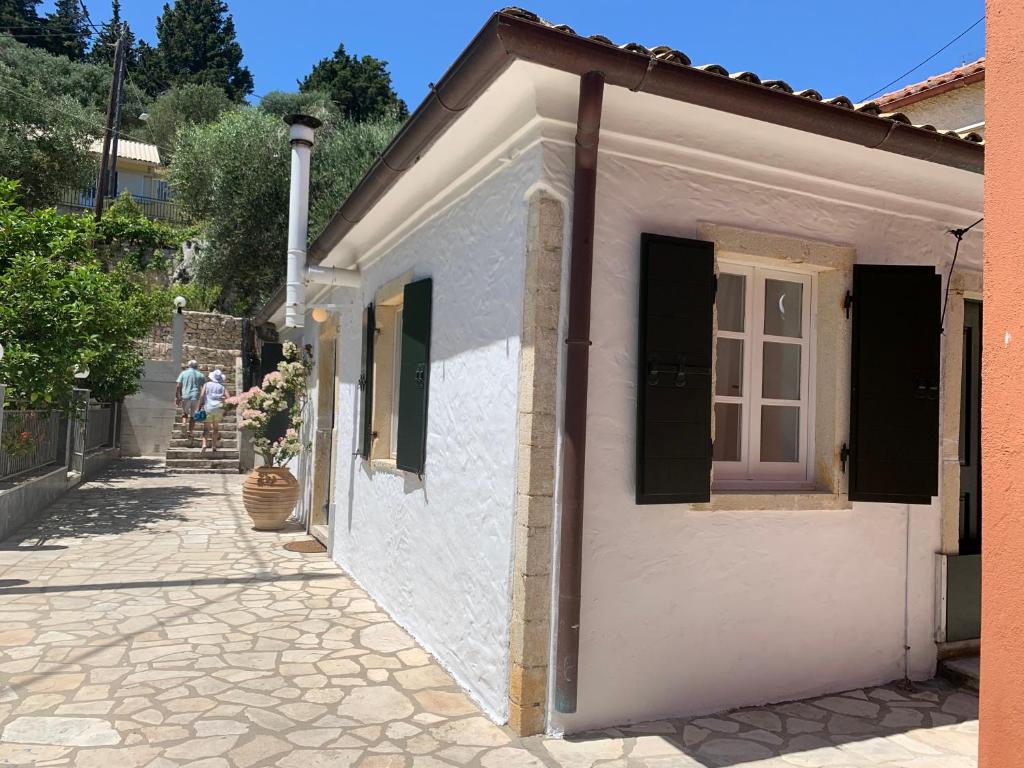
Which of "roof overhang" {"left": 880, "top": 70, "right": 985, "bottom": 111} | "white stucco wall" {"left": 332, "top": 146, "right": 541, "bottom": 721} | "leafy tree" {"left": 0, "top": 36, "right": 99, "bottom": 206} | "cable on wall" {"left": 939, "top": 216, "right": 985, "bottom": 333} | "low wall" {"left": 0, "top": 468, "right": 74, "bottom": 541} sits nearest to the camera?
"white stucco wall" {"left": 332, "top": 146, "right": 541, "bottom": 721}

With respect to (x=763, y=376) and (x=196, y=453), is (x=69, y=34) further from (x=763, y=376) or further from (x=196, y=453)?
(x=763, y=376)

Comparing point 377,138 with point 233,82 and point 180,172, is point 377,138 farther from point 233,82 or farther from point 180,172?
point 233,82

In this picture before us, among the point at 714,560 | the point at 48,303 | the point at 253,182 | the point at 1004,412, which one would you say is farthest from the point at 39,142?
the point at 1004,412

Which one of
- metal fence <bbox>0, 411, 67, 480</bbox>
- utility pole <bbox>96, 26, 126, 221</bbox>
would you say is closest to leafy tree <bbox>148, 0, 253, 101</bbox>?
utility pole <bbox>96, 26, 126, 221</bbox>

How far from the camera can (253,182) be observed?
66.2 ft

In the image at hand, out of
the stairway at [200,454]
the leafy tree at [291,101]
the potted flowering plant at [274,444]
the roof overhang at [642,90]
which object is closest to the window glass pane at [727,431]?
the roof overhang at [642,90]

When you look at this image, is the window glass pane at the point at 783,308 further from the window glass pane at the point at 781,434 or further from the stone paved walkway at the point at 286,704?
the stone paved walkway at the point at 286,704

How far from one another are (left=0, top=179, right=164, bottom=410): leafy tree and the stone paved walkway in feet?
8.90

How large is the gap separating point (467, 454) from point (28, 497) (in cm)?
725

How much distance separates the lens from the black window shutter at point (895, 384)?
4.31 m

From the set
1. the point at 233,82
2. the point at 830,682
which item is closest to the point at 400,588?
the point at 830,682

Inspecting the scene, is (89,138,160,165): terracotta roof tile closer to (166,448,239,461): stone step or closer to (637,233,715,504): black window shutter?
(166,448,239,461): stone step

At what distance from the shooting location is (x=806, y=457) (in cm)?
447

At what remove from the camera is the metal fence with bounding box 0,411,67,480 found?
8.38 meters
